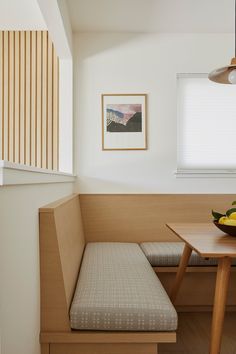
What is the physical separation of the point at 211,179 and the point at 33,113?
1.91m

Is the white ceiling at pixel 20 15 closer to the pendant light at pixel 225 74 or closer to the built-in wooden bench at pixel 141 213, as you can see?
the pendant light at pixel 225 74

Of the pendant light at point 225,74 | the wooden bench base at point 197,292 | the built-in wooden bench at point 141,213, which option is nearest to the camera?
the pendant light at point 225,74

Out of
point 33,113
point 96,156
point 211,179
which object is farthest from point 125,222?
point 33,113

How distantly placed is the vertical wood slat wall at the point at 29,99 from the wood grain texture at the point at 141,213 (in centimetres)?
65

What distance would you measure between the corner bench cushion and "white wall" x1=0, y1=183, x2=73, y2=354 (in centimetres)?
24

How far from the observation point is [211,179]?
10.5 feet

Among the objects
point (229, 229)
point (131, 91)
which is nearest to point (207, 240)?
point (229, 229)

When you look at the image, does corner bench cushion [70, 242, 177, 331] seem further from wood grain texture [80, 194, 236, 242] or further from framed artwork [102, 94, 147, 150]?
framed artwork [102, 94, 147, 150]

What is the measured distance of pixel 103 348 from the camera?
1496 millimetres

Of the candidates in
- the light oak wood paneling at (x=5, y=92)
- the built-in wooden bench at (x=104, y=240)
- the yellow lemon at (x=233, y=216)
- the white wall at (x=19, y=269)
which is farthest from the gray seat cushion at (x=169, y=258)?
the light oak wood paneling at (x=5, y=92)

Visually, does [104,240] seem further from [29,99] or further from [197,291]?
[29,99]

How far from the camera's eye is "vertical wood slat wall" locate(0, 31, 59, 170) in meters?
3.19

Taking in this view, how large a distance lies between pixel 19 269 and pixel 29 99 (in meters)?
2.37

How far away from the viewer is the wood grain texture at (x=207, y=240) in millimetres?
1454
